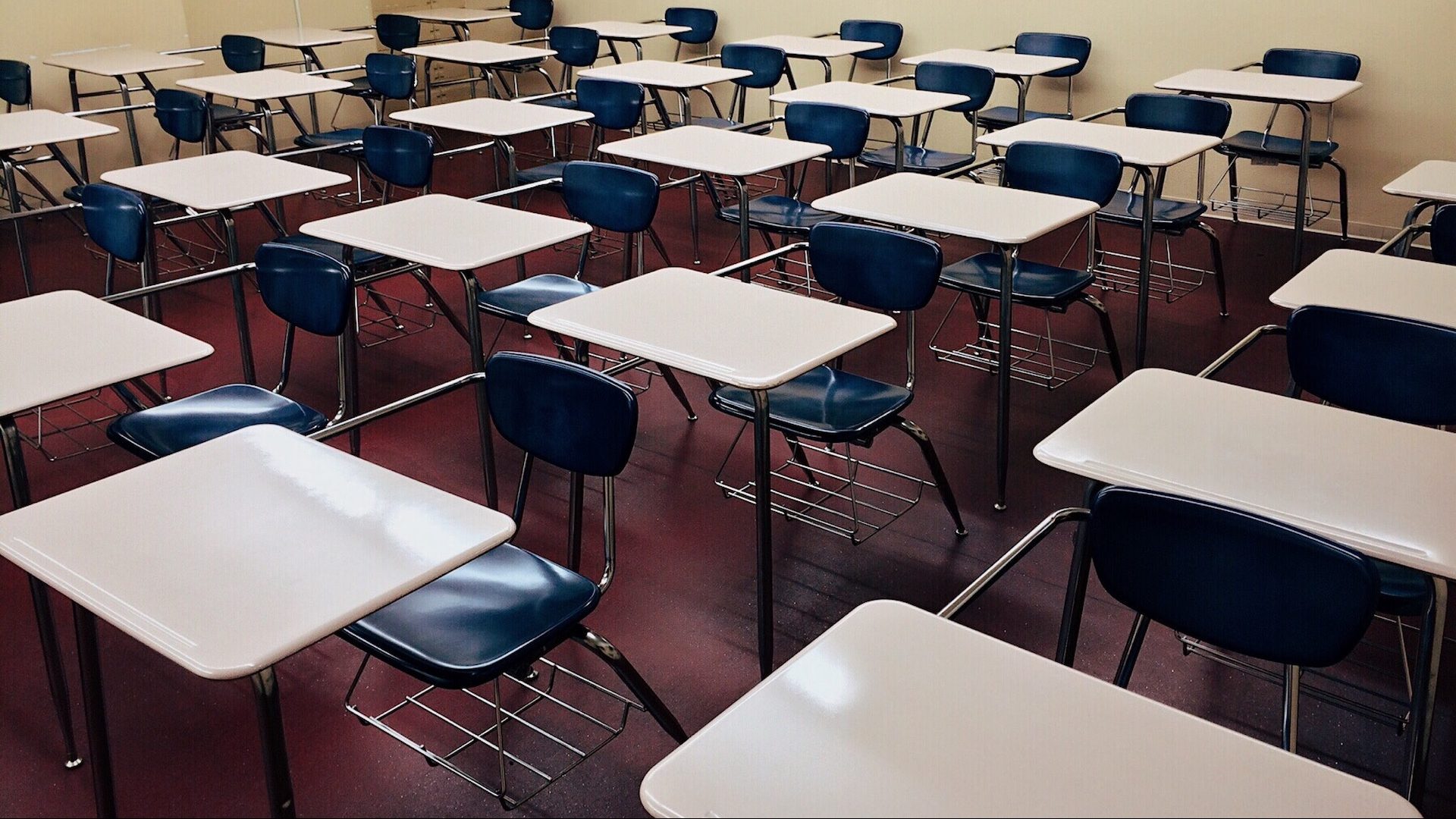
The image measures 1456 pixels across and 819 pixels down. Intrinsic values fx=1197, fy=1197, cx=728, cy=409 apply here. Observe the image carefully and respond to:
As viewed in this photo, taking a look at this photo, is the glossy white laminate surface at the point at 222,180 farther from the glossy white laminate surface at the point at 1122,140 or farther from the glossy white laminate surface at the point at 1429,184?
the glossy white laminate surface at the point at 1429,184

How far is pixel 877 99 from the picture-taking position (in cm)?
565

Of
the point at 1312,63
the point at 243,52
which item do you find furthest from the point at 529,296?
the point at 243,52

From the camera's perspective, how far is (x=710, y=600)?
10.5ft

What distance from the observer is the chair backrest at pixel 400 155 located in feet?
16.0

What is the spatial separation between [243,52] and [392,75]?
4.27ft

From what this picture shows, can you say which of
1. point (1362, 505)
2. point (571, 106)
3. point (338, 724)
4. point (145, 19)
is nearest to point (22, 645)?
point (338, 724)

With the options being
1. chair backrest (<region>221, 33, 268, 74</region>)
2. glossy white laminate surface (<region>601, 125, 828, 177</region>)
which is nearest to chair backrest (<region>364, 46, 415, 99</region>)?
chair backrest (<region>221, 33, 268, 74</region>)

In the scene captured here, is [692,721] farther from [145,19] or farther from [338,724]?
[145,19]

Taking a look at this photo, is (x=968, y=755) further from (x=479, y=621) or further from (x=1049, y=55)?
(x=1049, y=55)

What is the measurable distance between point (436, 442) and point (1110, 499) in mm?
2701

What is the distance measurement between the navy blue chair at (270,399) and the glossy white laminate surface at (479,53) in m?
4.20

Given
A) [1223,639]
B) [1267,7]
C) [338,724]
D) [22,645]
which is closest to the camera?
[1223,639]

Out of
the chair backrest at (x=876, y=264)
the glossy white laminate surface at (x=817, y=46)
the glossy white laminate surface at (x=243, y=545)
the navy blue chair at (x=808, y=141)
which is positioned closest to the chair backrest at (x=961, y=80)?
the glossy white laminate surface at (x=817, y=46)

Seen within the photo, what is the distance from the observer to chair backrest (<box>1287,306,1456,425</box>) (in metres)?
2.61
